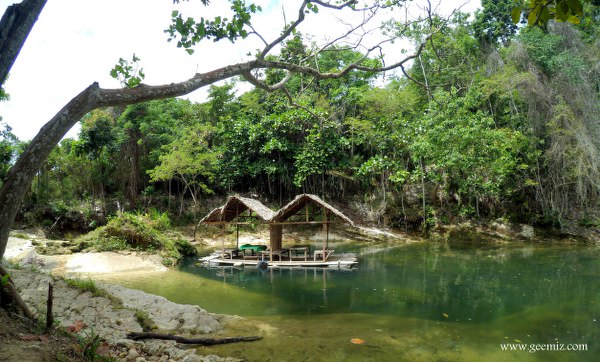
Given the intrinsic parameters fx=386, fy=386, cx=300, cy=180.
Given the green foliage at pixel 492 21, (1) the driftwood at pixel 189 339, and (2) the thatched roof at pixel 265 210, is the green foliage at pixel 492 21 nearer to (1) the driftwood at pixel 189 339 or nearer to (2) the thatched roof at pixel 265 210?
(2) the thatched roof at pixel 265 210

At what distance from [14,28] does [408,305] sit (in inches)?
318

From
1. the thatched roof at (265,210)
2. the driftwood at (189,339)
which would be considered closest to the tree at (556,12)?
the driftwood at (189,339)

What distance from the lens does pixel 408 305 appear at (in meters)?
8.40

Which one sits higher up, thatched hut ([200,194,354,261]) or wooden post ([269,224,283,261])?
thatched hut ([200,194,354,261])

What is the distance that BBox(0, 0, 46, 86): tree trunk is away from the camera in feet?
9.96

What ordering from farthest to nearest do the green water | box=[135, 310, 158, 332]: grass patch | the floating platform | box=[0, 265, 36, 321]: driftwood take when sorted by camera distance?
the floating platform
box=[135, 310, 158, 332]: grass patch
the green water
box=[0, 265, 36, 321]: driftwood

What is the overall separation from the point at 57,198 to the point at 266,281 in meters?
15.8

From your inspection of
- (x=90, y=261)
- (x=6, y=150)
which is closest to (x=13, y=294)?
(x=90, y=261)

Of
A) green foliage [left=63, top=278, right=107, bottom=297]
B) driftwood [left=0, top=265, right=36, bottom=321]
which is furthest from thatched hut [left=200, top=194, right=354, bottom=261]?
driftwood [left=0, top=265, right=36, bottom=321]

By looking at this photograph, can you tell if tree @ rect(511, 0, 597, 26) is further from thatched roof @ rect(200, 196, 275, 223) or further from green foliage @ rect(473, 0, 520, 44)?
green foliage @ rect(473, 0, 520, 44)

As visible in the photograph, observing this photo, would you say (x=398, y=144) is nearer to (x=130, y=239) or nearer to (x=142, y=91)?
(x=130, y=239)

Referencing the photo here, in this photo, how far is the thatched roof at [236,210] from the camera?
14.0m

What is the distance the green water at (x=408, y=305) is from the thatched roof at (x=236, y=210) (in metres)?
1.86

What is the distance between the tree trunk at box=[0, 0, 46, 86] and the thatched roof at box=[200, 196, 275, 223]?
10.9 m
